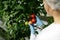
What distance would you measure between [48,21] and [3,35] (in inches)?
31.2

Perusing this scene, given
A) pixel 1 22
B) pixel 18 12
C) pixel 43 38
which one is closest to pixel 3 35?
pixel 1 22

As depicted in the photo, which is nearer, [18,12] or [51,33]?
[51,33]

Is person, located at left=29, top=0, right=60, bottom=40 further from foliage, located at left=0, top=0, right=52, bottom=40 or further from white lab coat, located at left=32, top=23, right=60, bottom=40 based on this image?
foliage, located at left=0, top=0, right=52, bottom=40

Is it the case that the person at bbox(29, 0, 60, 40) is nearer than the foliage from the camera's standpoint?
Yes

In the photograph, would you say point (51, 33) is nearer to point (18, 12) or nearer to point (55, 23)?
point (55, 23)

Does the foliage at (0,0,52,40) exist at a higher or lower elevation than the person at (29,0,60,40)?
higher

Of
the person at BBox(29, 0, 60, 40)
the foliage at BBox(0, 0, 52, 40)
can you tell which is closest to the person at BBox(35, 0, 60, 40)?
the person at BBox(29, 0, 60, 40)

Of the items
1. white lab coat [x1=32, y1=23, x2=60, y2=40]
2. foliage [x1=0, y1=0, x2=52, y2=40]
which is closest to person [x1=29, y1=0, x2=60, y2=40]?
white lab coat [x1=32, y1=23, x2=60, y2=40]

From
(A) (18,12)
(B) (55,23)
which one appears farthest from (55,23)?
(A) (18,12)

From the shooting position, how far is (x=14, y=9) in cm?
324

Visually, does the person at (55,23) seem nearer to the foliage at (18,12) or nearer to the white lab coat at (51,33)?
the white lab coat at (51,33)

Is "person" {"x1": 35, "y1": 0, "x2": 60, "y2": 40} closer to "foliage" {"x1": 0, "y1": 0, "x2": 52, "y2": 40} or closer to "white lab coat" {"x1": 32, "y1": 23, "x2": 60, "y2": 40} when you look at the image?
"white lab coat" {"x1": 32, "y1": 23, "x2": 60, "y2": 40}

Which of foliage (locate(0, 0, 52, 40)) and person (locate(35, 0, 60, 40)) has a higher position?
foliage (locate(0, 0, 52, 40))

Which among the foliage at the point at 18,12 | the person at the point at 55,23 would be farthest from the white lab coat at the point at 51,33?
the foliage at the point at 18,12
